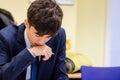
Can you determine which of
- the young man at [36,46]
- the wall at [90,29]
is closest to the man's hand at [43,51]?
the young man at [36,46]

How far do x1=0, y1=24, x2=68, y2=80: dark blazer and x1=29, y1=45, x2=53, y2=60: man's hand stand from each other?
1.2 inches

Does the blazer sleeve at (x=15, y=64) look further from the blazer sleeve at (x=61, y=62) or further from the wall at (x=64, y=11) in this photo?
the wall at (x=64, y=11)

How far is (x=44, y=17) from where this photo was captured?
1.11 metres

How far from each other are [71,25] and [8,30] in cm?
150

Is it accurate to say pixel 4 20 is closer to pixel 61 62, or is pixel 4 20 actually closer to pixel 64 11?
pixel 61 62

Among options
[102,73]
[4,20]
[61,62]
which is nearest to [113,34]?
[102,73]

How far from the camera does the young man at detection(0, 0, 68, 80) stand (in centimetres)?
113

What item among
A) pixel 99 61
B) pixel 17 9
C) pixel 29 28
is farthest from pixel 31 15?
pixel 99 61

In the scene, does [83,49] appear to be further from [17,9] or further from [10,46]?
[10,46]

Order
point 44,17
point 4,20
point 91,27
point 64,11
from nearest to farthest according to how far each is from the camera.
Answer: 1. point 44,17
2. point 4,20
3. point 64,11
4. point 91,27

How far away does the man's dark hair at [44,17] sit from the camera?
3.65 feet

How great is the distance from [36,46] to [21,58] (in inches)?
4.5

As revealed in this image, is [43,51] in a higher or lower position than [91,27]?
higher

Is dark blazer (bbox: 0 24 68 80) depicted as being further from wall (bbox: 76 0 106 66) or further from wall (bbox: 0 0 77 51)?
wall (bbox: 76 0 106 66)
